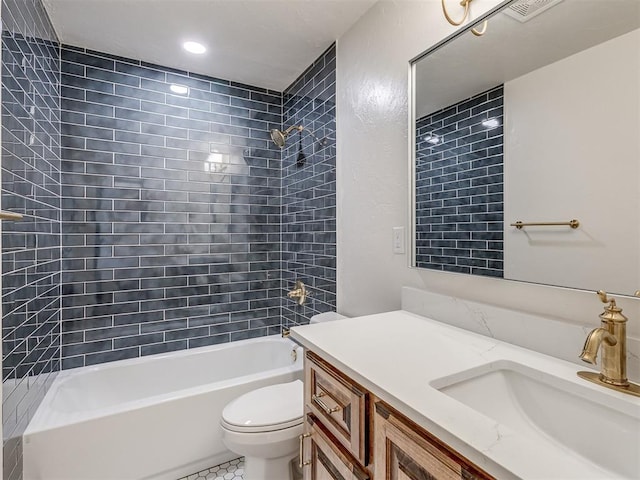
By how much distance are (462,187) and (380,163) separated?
52cm

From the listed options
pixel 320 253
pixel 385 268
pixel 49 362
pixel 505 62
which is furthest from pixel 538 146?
pixel 49 362

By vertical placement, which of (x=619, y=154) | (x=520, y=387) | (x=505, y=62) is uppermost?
(x=505, y=62)

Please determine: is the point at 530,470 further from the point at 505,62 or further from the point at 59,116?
the point at 59,116

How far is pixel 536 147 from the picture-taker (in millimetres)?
997

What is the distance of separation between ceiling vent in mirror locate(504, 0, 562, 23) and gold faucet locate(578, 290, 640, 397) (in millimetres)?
857

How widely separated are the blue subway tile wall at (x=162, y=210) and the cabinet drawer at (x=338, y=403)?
5.62 ft

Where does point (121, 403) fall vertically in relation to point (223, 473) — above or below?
above

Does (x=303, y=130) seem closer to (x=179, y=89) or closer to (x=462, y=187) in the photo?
(x=179, y=89)

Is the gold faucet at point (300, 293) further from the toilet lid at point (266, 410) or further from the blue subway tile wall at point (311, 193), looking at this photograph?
the toilet lid at point (266, 410)

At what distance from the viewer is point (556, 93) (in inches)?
37.5

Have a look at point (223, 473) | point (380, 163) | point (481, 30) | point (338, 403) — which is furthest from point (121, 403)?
point (481, 30)

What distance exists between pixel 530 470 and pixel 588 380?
1.43 ft

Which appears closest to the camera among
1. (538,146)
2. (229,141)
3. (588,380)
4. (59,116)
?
(588,380)

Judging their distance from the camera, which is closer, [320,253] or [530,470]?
[530,470]
